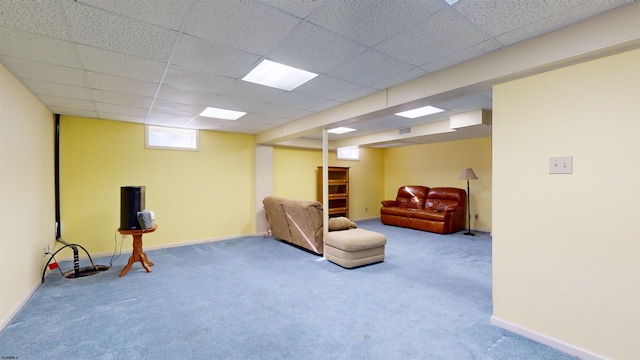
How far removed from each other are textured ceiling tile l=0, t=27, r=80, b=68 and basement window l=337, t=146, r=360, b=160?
626 centimetres

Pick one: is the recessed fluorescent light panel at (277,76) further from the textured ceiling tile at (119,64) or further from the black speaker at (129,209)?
the black speaker at (129,209)

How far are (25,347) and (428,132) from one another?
19.6 feet

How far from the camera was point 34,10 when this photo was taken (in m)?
1.66

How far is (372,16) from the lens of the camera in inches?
69.3

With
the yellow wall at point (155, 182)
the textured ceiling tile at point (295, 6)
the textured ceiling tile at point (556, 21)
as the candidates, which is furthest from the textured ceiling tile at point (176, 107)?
the textured ceiling tile at point (556, 21)

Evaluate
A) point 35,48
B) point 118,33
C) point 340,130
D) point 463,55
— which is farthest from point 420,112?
point 35,48

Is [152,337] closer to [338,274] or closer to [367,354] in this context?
[367,354]

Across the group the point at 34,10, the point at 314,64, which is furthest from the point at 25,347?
the point at 314,64

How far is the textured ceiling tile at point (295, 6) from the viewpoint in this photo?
1.61 metres

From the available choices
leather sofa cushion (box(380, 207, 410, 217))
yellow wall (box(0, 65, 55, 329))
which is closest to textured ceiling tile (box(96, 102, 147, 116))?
yellow wall (box(0, 65, 55, 329))

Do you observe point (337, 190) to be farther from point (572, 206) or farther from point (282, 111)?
point (572, 206)

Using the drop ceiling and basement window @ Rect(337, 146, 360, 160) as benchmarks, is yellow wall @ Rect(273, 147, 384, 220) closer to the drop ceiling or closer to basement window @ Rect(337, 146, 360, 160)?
basement window @ Rect(337, 146, 360, 160)

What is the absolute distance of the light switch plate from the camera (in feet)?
6.41

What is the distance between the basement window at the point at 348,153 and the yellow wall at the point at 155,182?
112 inches
